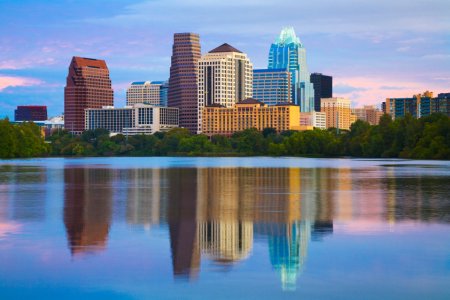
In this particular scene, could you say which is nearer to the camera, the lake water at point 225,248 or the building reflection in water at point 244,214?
the lake water at point 225,248

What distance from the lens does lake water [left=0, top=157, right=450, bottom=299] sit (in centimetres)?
1853

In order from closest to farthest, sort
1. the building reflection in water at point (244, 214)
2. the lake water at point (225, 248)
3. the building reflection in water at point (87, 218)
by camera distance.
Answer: the lake water at point (225, 248) < the building reflection in water at point (244, 214) < the building reflection in water at point (87, 218)

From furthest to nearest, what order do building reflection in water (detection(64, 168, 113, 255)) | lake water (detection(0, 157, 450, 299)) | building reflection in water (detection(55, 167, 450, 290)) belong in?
1. building reflection in water (detection(64, 168, 113, 255))
2. building reflection in water (detection(55, 167, 450, 290))
3. lake water (detection(0, 157, 450, 299))

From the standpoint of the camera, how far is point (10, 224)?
30781 millimetres

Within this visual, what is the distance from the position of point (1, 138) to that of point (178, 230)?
147 meters

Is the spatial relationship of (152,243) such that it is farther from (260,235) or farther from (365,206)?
(365,206)

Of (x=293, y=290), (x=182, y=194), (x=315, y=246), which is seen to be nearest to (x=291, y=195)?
(x=182, y=194)

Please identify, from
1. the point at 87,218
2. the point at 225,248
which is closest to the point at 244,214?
the point at 87,218

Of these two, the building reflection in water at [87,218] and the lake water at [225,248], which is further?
the building reflection in water at [87,218]

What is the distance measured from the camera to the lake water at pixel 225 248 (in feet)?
60.8

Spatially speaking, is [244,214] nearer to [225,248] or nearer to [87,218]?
[87,218]

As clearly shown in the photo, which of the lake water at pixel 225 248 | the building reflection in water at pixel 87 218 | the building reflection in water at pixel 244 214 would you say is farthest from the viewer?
the building reflection in water at pixel 87 218

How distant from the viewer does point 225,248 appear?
24375mm

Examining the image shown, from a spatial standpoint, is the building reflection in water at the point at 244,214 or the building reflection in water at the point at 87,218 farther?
the building reflection in water at the point at 87,218
